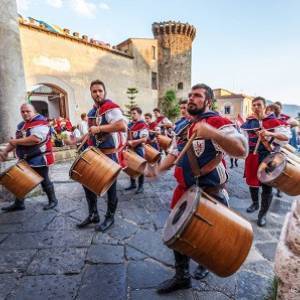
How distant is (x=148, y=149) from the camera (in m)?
5.66

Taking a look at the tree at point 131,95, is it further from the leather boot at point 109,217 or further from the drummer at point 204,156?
the drummer at point 204,156

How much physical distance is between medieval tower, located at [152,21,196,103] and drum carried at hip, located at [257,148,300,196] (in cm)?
2665

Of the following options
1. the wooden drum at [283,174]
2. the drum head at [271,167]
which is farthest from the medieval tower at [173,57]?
the wooden drum at [283,174]

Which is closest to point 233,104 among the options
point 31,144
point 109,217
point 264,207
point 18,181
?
point 264,207

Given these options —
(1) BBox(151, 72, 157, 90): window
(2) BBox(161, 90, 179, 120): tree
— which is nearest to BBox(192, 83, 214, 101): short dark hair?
(2) BBox(161, 90, 179, 120): tree

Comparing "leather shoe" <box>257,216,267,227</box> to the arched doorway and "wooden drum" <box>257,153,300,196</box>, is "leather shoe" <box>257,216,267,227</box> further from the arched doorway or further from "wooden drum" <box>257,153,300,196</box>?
the arched doorway

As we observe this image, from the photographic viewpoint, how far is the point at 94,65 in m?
20.2

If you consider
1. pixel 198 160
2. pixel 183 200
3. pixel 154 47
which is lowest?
pixel 183 200

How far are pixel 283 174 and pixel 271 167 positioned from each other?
0.95ft

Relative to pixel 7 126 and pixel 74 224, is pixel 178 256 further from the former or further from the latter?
pixel 7 126

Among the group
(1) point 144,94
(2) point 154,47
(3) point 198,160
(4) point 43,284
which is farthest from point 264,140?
(2) point 154,47

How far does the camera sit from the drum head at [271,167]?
141 inches

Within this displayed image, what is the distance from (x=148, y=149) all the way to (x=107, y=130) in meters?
2.56

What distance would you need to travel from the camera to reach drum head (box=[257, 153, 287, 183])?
358cm
